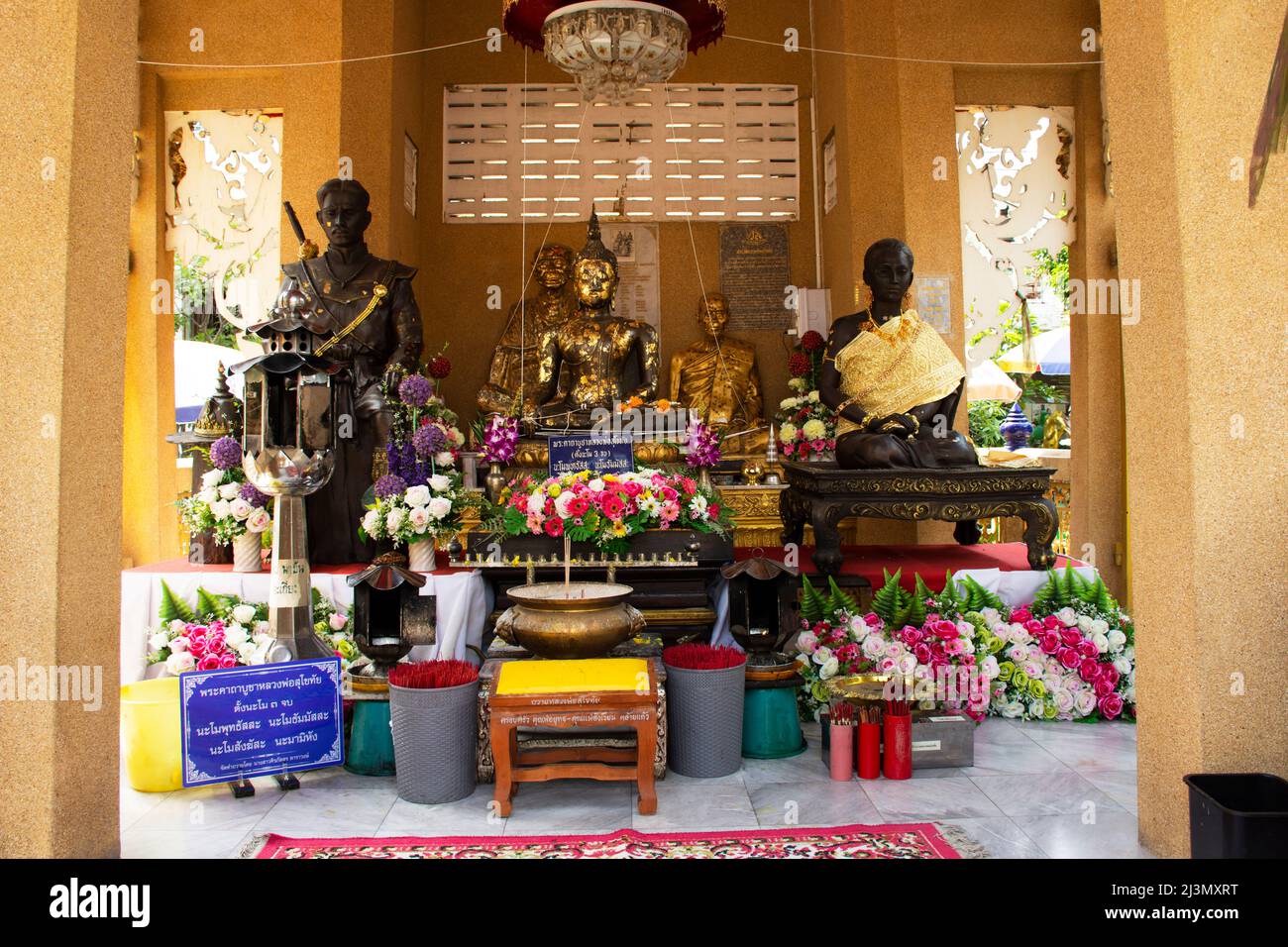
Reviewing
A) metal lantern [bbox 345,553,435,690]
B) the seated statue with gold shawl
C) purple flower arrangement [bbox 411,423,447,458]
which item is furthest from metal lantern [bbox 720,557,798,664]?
purple flower arrangement [bbox 411,423,447,458]

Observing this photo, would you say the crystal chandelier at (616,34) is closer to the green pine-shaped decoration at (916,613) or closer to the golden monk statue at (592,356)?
the golden monk statue at (592,356)

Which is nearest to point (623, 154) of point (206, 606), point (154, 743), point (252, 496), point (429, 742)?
point (252, 496)

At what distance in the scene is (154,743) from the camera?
12.2 feet

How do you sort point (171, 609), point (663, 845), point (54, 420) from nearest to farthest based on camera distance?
point (54, 420) < point (663, 845) < point (171, 609)

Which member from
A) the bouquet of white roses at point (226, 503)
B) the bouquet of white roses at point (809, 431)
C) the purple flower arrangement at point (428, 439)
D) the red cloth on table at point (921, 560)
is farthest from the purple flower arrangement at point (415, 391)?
the bouquet of white roses at point (809, 431)

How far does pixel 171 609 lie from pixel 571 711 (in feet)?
7.31

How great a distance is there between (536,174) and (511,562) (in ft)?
15.2

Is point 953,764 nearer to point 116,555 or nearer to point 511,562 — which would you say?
point 511,562

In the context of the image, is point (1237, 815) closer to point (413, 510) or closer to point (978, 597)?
point (978, 597)

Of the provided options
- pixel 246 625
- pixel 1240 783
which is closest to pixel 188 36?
pixel 246 625

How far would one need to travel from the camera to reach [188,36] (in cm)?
695

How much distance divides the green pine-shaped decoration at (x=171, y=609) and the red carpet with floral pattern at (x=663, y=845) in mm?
1700

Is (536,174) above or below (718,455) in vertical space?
above

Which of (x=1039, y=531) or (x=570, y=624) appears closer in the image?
(x=570, y=624)
